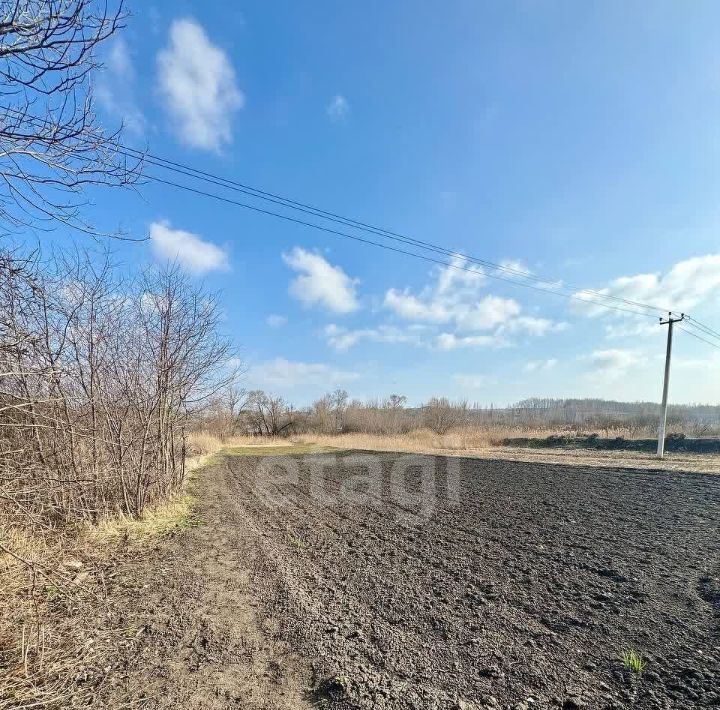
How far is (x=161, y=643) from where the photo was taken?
2924 millimetres

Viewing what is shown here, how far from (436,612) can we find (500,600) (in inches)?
26.5

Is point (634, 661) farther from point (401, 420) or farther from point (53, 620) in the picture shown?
point (401, 420)

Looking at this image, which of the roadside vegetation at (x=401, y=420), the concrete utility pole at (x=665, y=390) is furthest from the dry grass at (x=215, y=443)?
the concrete utility pole at (x=665, y=390)

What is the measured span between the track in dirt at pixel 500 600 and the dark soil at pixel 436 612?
0.06ft

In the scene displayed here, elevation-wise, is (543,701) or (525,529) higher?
(543,701)

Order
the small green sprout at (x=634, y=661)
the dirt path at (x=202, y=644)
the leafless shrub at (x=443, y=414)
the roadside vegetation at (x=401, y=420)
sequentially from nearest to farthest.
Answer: the dirt path at (x=202, y=644), the small green sprout at (x=634, y=661), the roadside vegetation at (x=401, y=420), the leafless shrub at (x=443, y=414)

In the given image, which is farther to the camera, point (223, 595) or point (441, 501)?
point (441, 501)

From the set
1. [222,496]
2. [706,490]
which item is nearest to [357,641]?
[222,496]

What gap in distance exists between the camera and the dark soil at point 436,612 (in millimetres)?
2363

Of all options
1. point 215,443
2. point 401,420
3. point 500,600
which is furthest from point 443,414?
point 500,600

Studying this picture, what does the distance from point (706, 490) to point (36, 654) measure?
485 inches

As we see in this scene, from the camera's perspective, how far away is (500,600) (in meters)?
3.62

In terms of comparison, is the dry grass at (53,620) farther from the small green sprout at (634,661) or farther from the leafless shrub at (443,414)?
the leafless shrub at (443,414)

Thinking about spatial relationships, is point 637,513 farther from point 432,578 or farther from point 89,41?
point 89,41
